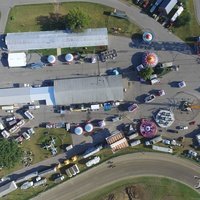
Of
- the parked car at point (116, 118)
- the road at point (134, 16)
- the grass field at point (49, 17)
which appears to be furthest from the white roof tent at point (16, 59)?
the parked car at point (116, 118)

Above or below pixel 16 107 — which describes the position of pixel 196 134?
above

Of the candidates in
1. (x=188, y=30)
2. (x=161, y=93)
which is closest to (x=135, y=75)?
(x=161, y=93)

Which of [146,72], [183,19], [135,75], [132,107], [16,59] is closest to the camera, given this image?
[146,72]

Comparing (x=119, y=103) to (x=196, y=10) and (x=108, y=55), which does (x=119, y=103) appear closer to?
(x=108, y=55)

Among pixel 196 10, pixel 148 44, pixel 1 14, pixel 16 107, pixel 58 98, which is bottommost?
pixel 16 107

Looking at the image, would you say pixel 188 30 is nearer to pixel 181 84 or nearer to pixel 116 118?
pixel 181 84

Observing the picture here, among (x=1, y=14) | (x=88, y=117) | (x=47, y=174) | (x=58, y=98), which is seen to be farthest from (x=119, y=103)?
(x=1, y=14)

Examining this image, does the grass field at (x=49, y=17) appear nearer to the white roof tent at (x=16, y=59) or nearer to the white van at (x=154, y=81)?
the white roof tent at (x=16, y=59)
